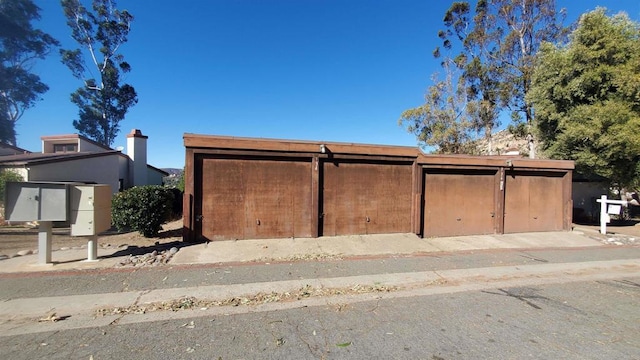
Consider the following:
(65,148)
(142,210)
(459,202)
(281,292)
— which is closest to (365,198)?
(459,202)

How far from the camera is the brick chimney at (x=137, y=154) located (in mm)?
20219

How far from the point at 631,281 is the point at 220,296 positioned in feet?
27.5

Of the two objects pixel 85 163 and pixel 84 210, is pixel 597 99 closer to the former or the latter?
pixel 84 210

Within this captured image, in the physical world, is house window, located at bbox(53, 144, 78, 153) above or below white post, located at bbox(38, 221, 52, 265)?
above

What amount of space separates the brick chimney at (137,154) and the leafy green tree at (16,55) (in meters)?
30.6

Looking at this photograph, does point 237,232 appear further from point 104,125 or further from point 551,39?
point 104,125

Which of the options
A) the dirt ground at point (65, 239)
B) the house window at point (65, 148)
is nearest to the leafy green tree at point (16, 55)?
the house window at point (65, 148)

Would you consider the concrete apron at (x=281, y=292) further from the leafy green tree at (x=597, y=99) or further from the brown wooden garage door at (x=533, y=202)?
the leafy green tree at (x=597, y=99)

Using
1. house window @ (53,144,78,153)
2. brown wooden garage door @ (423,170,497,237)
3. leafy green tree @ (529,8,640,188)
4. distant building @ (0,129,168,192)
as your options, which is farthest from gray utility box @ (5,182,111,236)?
house window @ (53,144,78,153)

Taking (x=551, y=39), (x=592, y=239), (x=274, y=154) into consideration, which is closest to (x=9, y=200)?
(x=274, y=154)

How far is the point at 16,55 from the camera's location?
131 ft

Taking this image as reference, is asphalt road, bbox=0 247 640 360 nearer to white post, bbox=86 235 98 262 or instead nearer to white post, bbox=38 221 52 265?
white post, bbox=38 221 52 265

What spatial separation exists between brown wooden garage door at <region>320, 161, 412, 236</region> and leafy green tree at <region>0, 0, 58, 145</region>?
4758 cm

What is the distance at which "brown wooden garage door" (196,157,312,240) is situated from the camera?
8602 mm
